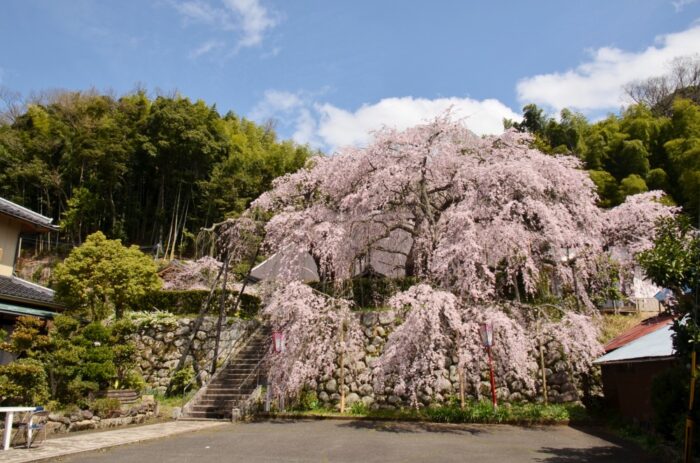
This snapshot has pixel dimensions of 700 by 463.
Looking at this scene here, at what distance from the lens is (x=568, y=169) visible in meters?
11.8

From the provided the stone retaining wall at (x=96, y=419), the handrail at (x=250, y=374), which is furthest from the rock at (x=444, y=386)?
the stone retaining wall at (x=96, y=419)

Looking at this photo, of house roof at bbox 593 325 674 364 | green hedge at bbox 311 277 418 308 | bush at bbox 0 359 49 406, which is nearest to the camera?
house roof at bbox 593 325 674 364

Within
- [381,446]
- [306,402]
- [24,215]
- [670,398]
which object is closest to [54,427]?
[306,402]

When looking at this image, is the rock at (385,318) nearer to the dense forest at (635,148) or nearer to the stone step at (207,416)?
the stone step at (207,416)

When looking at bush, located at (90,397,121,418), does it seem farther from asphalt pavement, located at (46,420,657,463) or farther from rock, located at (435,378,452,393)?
rock, located at (435,378,452,393)

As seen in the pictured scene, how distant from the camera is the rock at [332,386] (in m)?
12.5

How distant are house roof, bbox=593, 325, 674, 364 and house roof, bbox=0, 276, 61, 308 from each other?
1531 centimetres

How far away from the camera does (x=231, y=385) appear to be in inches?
516

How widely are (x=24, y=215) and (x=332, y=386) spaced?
38.8 feet

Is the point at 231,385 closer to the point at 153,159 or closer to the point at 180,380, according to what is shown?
the point at 180,380

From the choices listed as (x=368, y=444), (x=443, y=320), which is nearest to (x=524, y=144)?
(x=443, y=320)

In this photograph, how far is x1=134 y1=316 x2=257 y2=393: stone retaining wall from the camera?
15.1m

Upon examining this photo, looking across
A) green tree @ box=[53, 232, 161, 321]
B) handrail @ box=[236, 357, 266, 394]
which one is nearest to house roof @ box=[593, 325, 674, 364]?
handrail @ box=[236, 357, 266, 394]

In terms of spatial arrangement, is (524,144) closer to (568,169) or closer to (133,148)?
(568,169)
